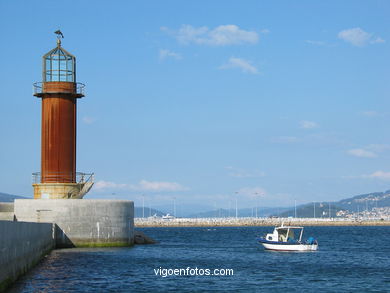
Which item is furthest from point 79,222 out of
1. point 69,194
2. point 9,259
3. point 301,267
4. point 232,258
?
point 9,259

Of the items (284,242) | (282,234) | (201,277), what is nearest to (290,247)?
(284,242)

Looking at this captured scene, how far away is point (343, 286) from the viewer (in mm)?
34188

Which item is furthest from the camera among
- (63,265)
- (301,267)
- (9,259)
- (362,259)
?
(362,259)

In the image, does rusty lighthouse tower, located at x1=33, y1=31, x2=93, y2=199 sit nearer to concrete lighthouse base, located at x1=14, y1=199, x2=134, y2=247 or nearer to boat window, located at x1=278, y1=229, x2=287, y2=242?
concrete lighthouse base, located at x1=14, y1=199, x2=134, y2=247

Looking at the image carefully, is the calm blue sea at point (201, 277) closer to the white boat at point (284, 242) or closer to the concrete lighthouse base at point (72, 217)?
the concrete lighthouse base at point (72, 217)

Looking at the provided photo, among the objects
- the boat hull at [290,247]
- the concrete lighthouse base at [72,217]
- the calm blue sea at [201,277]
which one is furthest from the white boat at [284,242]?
the concrete lighthouse base at [72,217]

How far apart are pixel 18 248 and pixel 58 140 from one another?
22448mm

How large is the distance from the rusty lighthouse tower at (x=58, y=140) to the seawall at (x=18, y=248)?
30.5 feet

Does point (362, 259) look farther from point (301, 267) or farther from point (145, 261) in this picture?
point (145, 261)

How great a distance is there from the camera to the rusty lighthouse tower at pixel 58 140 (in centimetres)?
5141

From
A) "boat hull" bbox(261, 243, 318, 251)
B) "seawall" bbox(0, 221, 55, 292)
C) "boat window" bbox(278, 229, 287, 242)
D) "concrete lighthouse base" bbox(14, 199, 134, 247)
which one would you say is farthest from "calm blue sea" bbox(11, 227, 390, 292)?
"boat window" bbox(278, 229, 287, 242)

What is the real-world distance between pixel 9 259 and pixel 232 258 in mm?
26411

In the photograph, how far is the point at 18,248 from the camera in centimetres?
2977

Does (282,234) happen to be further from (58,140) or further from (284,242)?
(58,140)
